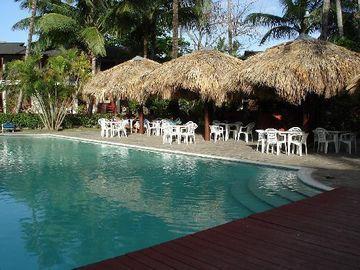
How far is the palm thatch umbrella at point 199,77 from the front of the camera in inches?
646

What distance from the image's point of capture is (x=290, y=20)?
2884cm

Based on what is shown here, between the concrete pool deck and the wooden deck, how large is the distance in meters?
2.71

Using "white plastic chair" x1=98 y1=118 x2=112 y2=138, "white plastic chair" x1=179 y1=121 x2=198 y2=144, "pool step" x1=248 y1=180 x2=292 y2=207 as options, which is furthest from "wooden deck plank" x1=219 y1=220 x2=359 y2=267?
"white plastic chair" x1=98 y1=118 x2=112 y2=138

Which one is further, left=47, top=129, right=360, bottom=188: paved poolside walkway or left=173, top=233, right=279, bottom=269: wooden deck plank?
left=47, top=129, right=360, bottom=188: paved poolside walkway

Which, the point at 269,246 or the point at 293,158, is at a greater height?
the point at 293,158

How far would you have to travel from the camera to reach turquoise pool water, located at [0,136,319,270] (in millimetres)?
5859

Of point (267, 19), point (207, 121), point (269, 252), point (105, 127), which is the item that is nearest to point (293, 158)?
point (207, 121)

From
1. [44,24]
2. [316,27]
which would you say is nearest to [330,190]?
[44,24]

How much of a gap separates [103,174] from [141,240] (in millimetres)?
5084

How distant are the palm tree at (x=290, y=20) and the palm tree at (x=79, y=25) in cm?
1006

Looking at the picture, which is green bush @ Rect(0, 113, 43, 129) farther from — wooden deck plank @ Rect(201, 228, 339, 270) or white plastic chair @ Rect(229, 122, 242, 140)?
wooden deck plank @ Rect(201, 228, 339, 270)

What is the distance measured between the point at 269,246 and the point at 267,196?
3551 mm

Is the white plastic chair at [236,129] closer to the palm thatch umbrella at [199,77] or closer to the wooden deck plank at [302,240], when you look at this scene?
the palm thatch umbrella at [199,77]

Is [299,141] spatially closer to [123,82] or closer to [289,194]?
[289,194]
